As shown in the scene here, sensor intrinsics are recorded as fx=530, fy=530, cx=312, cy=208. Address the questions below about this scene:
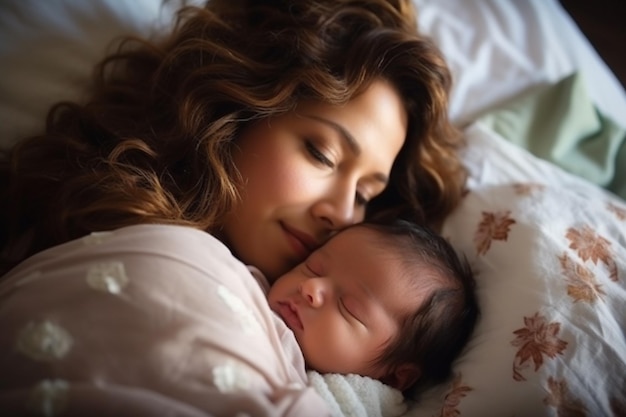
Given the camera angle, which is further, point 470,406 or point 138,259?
point 470,406

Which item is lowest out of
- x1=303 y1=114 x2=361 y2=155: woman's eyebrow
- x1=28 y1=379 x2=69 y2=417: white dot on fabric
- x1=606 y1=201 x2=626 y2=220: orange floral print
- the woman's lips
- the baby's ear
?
the baby's ear

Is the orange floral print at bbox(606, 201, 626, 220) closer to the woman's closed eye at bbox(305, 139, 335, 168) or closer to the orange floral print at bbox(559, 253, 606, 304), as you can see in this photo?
the orange floral print at bbox(559, 253, 606, 304)

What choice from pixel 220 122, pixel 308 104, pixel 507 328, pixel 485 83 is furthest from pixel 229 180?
pixel 485 83

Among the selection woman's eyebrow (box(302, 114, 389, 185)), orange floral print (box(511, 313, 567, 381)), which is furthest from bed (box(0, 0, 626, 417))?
woman's eyebrow (box(302, 114, 389, 185))

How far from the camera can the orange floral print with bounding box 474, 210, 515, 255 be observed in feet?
3.56

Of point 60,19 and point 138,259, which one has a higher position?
point 60,19

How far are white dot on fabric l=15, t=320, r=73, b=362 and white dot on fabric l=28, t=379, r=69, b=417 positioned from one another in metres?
0.04

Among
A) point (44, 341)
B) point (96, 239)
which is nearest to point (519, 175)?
point (96, 239)

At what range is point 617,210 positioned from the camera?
44.5 inches

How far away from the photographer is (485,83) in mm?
1499

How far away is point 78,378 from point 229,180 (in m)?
0.47

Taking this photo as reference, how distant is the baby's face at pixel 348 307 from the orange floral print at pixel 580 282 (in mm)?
270

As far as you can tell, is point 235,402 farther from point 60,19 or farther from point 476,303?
point 60,19

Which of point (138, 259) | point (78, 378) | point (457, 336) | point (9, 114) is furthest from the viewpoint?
point (9, 114)
